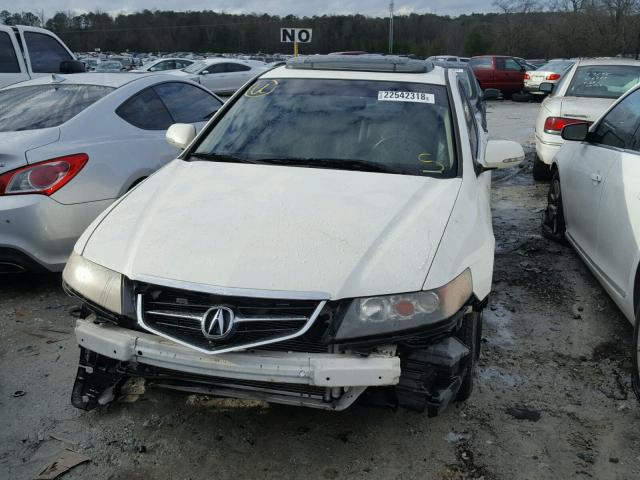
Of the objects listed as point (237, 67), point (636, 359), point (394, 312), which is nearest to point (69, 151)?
point (394, 312)

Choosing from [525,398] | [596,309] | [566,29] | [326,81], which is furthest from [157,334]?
[566,29]

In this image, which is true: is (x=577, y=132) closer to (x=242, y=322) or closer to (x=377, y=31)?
(x=242, y=322)

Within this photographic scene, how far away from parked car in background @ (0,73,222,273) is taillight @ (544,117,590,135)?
400cm

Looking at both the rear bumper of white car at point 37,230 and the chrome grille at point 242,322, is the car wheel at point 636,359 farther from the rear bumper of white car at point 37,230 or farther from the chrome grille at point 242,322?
the rear bumper of white car at point 37,230

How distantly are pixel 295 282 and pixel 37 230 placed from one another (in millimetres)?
2544

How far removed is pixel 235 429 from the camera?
2900 millimetres

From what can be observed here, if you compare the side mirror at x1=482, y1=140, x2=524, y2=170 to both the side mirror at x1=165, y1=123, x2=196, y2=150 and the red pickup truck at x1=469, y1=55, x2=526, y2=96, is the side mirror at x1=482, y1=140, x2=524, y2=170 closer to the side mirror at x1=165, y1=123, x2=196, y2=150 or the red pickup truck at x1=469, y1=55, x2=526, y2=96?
the side mirror at x1=165, y1=123, x2=196, y2=150

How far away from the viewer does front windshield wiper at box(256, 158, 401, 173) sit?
334cm

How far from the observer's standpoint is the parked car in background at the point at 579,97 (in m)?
6.99

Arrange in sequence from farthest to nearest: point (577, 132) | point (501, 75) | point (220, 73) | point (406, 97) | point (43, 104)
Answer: point (501, 75), point (220, 73), point (43, 104), point (577, 132), point (406, 97)

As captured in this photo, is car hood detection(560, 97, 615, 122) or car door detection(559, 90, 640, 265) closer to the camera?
car door detection(559, 90, 640, 265)

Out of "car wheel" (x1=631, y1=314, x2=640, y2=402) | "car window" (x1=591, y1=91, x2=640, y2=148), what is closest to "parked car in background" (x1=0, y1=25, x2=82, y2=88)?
"car window" (x1=591, y1=91, x2=640, y2=148)

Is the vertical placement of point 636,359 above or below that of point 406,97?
below

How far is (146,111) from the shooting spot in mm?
5293
